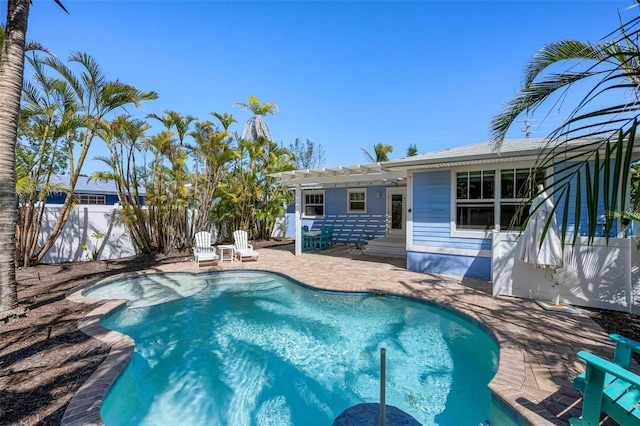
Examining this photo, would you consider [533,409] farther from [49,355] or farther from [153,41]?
[153,41]

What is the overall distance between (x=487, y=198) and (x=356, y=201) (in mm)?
7982

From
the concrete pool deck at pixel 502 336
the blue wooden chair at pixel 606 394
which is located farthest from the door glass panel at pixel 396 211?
the blue wooden chair at pixel 606 394

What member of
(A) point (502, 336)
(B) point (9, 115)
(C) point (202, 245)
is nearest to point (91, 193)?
(C) point (202, 245)

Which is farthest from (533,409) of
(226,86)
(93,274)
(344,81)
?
(344,81)

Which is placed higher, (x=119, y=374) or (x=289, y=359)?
(x=119, y=374)

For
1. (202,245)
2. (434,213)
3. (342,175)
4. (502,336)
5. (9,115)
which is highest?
(9,115)

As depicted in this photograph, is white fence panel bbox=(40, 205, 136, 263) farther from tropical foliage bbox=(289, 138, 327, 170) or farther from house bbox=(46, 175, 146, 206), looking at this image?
tropical foliage bbox=(289, 138, 327, 170)

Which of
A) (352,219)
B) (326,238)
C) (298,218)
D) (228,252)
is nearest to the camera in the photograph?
(228,252)

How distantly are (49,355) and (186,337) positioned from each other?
189 centimetres

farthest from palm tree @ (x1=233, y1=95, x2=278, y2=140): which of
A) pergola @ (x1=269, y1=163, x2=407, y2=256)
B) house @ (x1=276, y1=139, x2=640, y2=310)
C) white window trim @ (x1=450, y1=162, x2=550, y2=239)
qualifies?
white window trim @ (x1=450, y1=162, x2=550, y2=239)

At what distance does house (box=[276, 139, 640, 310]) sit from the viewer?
5.66 m

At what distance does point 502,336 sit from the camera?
14.8 ft

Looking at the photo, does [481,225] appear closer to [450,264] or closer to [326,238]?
[450,264]

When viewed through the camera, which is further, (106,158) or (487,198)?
(106,158)
